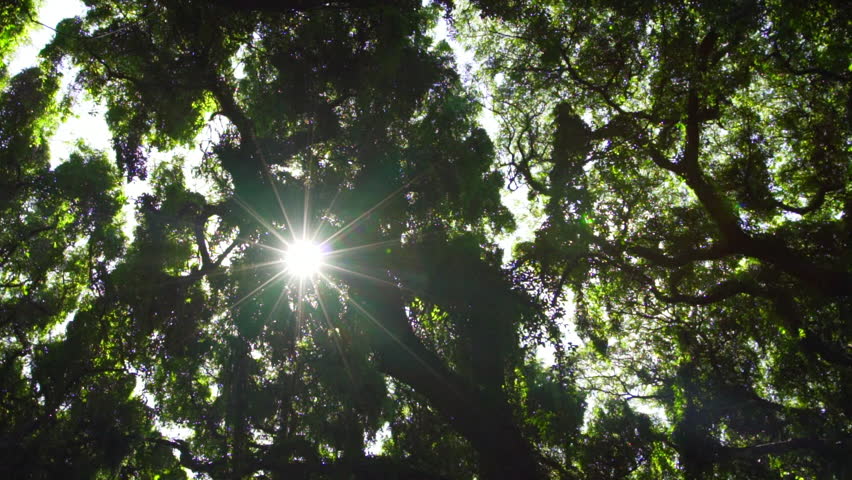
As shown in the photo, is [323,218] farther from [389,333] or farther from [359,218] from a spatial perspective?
[389,333]

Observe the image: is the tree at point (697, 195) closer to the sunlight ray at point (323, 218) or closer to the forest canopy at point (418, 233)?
the forest canopy at point (418, 233)

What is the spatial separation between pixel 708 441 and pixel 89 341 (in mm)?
18962

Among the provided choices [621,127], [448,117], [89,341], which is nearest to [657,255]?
[621,127]

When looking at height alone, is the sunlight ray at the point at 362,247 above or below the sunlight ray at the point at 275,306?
above

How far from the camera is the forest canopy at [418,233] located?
8555 mm

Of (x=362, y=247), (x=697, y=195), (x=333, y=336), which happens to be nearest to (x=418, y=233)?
(x=362, y=247)

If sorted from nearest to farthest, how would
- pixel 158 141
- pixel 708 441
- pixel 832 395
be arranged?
pixel 158 141 → pixel 832 395 → pixel 708 441

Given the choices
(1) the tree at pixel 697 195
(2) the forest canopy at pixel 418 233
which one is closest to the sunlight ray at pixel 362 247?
(2) the forest canopy at pixel 418 233

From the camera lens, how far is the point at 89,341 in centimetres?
1230

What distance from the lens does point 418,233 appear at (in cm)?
1005

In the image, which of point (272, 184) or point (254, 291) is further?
point (254, 291)

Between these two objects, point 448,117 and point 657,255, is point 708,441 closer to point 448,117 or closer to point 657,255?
point 657,255

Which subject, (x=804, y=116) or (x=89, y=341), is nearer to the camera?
(x=804, y=116)

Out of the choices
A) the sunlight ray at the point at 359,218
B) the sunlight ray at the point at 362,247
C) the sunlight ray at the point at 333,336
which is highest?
the sunlight ray at the point at 359,218
